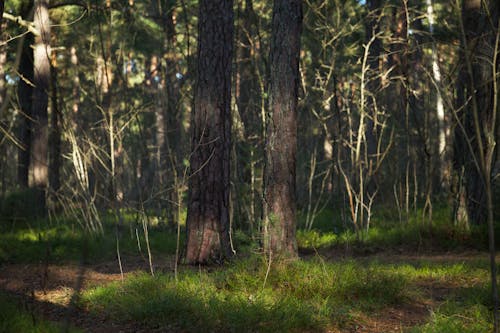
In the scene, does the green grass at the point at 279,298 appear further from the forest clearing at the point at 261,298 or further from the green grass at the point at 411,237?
the green grass at the point at 411,237

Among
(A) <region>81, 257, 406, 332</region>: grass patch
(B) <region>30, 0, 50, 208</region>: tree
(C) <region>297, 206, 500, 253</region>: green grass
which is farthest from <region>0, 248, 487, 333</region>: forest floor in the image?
(B) <region>30, 0, 50, 208</region>: tree

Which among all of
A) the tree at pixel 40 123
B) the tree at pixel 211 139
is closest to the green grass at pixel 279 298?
the tree at pixel 211 139

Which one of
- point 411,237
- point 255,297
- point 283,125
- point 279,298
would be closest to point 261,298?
point 255,297

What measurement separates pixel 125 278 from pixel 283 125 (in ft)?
9.08

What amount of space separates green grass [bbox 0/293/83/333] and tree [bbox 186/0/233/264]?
3191 mm

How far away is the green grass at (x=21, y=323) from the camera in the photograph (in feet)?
13.1

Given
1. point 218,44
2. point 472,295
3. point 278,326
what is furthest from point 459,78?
point 278,326

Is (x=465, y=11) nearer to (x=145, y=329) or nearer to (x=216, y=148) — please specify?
(x=216, y=148)

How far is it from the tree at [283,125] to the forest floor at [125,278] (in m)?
0.65

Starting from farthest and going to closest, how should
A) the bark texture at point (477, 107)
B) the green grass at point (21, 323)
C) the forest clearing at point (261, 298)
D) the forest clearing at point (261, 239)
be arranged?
the bark texture at point (477, 107)
the forest clearing at point (261, 239)
the forest clearing at point (261, 298)
the green grass at point (21, 323)

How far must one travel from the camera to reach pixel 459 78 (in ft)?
31.7

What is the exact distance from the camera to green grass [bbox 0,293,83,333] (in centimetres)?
400

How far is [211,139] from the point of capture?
7.55m

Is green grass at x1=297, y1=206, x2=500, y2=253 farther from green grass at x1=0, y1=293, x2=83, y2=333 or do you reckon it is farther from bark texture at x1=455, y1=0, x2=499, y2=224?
green grass at x1=0, y1=293, x2=83, y2=333
